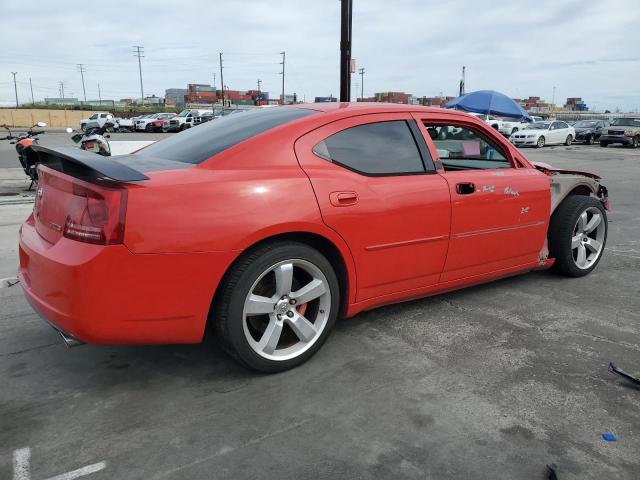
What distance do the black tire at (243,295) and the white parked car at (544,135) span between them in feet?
86.6

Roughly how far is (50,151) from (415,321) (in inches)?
97.4

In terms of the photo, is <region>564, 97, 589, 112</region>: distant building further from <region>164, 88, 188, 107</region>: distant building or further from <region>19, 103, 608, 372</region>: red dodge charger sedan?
<region>19, 103, 608, 372</region>: red dodge charger sedan

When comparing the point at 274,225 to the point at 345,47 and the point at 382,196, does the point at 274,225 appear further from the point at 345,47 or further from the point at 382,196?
the point at 345,47

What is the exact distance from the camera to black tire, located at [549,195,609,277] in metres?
4.39

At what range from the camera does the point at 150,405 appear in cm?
262

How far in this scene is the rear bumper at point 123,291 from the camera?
7.85 feet

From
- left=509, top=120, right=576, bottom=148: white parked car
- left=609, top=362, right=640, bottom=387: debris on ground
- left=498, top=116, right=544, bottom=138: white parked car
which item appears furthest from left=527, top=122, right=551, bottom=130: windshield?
left=609, top=362, right=640, bottom=387: debris on ground

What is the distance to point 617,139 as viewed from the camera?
1089 inches

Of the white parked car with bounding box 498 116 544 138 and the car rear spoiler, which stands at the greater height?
the car rear spoiler

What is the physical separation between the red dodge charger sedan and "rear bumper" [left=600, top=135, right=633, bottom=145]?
Result: 90.4ft

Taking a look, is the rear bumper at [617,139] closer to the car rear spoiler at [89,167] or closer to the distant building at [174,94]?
the car rear spoiler at [89,167]

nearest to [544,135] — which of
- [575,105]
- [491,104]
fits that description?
[491,104]

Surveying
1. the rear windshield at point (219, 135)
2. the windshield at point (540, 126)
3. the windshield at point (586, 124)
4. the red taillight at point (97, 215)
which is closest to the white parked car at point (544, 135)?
the windshield at point (540, 126)

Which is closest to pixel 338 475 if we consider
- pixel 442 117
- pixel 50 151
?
pixel 50 151
